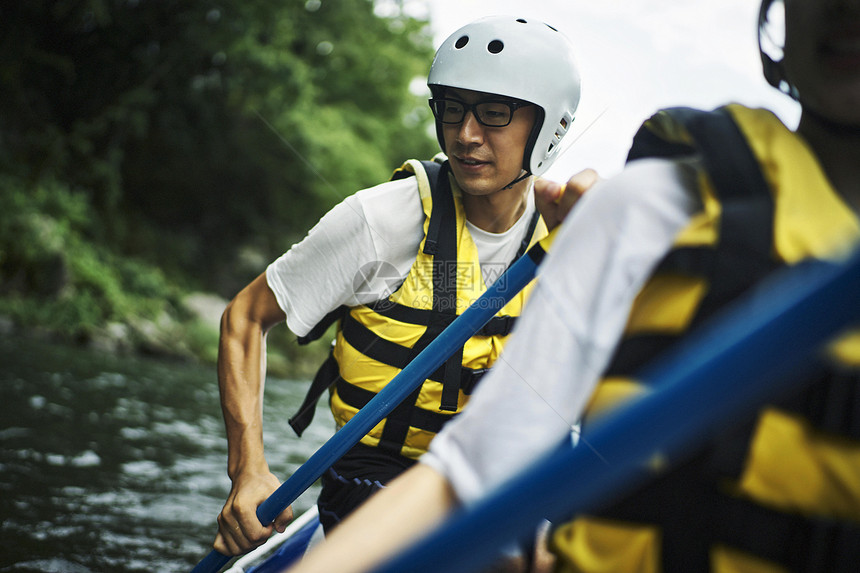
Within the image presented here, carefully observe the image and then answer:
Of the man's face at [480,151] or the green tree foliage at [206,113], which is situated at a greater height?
the green tree foliage at [206,113]

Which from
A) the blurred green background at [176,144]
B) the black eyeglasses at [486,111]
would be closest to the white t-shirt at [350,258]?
the black eyeglasses at [486,111]

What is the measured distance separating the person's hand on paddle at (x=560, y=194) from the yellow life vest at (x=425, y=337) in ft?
2.59

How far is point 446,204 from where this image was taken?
210cm

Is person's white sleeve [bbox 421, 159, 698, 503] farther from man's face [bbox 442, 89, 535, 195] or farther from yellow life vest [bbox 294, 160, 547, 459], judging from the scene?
man's face [bbox 442, 89, 535, 195]

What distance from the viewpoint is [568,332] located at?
2.30 ft

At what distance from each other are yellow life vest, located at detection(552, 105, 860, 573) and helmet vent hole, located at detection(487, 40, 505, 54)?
1.58m

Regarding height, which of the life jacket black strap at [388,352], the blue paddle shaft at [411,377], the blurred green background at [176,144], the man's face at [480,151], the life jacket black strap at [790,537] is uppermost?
the blurred green background at [176,144]

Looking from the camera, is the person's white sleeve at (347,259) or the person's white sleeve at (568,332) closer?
the person's white sleeve at (568,332)

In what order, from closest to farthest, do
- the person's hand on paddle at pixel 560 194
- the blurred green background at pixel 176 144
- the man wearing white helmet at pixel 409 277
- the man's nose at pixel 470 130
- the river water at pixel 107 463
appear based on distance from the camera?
the person's hand on paddle at pixel 560 194 < the man wearing white helmet at pixel 409 277 < the man's nose at pixel 470 130 < the river water at pixel 107 463 < the blurred green background at pixel 176 144

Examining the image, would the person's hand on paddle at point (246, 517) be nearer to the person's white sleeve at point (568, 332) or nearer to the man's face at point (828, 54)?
the person's white sleeve at point (568, 332)

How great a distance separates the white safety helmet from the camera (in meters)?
2.12

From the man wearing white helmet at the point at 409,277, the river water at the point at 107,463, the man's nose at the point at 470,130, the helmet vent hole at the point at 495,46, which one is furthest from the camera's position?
the river water at the point at 107,463

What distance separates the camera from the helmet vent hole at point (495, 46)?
218cm

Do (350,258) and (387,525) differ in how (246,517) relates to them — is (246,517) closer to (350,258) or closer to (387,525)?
(350,258)
